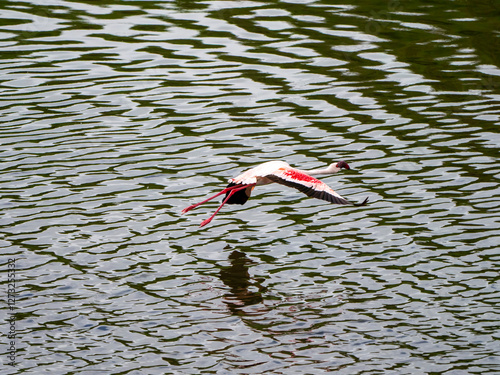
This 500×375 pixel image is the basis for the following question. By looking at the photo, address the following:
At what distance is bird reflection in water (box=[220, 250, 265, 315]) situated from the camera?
10477 millimetres

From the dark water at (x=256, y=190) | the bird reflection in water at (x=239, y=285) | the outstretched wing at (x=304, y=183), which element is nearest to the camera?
the dark water at (x=256, y=190)

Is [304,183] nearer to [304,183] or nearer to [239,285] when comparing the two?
[304,183]

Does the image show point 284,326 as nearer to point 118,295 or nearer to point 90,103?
point 118,295

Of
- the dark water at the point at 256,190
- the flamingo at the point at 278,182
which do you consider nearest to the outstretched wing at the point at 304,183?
the flamingo at the point at 278,182

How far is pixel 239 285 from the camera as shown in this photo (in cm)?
1093

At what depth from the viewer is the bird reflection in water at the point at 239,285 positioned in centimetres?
1048

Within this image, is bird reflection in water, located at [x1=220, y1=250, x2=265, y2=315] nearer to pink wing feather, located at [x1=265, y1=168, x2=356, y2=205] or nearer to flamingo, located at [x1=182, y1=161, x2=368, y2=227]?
flamingo, located at [x1=182, y1=161, x2=368, y2=227]

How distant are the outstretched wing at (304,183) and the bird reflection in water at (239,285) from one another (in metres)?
1.10

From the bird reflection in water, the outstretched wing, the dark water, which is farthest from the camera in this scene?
the outstretched wing

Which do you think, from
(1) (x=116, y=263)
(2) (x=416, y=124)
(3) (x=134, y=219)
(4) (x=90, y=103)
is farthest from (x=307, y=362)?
(4) (x=90, y=103)

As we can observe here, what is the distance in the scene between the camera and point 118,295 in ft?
34.3

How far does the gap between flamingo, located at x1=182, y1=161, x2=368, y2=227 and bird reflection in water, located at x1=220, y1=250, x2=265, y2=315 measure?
2.80 feet

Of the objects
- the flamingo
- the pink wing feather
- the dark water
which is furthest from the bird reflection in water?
the pink wing feather

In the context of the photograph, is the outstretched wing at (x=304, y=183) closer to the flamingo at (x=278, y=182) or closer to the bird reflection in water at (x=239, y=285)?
the flamingo at (x=278, y=182)
